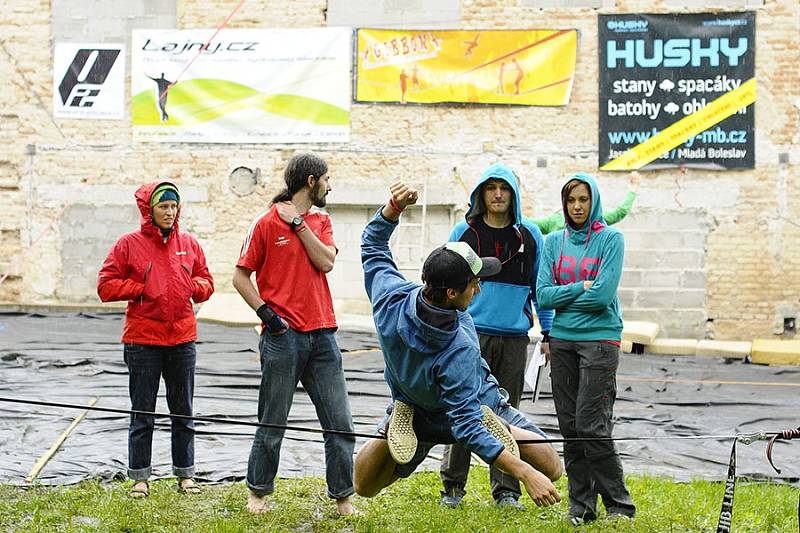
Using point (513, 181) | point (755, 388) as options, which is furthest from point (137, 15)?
point (513, 181)

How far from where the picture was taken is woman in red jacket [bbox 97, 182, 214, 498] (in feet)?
20.5

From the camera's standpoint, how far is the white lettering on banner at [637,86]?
15.3 meters

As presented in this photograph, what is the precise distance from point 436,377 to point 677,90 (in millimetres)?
11641

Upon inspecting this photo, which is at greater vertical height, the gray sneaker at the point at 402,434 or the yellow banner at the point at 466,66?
the yellow banner at the point at 466,66

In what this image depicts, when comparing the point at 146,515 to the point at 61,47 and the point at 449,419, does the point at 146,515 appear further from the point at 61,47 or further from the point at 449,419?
Result: the point at 61,47

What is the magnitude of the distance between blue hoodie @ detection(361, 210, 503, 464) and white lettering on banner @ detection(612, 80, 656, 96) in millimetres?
11074

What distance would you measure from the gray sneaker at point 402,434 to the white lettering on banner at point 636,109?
37.1 ft

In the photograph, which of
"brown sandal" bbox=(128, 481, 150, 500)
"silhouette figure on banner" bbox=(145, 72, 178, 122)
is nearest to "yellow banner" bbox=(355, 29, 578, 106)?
"silhouette figure on banner" bbox=(145, 72, 178, 122)

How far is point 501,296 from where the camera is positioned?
6.05 m

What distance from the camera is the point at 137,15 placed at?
53.2ft

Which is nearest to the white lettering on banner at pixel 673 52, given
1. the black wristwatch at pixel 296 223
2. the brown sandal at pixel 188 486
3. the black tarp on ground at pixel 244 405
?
the black tarp on ground at pixel 244 405

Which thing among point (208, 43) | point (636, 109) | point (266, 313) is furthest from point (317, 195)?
point (208, 43)

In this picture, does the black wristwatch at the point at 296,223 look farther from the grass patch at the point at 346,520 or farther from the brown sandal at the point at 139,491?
the brown sandal at the point at 139,491

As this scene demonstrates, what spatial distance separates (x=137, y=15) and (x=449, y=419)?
1293 centimetres
